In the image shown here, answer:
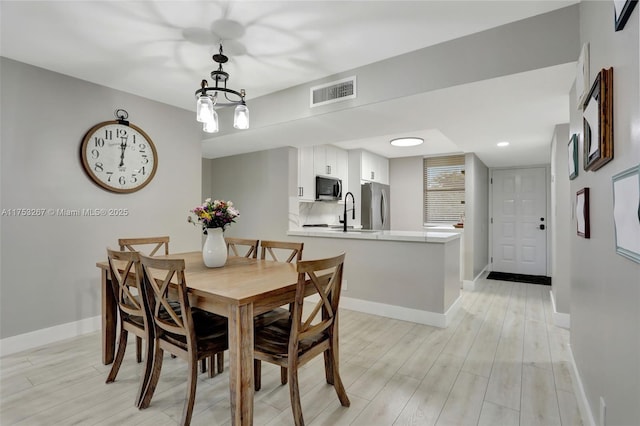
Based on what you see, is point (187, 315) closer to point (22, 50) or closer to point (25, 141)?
point (25, 141)

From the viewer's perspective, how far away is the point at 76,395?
2000mm

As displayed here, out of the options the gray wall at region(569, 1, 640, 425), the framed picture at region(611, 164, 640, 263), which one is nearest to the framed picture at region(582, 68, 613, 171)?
the gray wall at region(569, 1, 640, 425)

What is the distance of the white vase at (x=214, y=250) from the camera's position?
2.25 meters

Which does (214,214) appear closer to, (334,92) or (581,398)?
(334,92)

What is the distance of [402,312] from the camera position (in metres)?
3.36

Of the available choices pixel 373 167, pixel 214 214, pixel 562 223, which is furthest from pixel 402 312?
pixel 373 167

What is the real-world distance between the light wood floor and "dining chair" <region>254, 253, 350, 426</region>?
9.8 inches

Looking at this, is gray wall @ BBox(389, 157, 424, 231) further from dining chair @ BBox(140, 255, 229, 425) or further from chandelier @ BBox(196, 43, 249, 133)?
dining chair @ BBox(140, 255, 229, 425)

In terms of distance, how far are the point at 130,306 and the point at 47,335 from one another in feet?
4.56

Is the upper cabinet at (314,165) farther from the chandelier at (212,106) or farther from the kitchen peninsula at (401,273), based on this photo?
the chandelier at (212,106)

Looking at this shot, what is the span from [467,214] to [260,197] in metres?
3.25

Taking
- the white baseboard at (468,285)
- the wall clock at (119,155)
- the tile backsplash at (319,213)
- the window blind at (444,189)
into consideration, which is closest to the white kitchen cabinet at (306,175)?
the tile backsplash at (319,213)

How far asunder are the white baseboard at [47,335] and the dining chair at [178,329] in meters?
1.66

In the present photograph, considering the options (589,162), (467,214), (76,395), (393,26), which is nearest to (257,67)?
(393,26)
